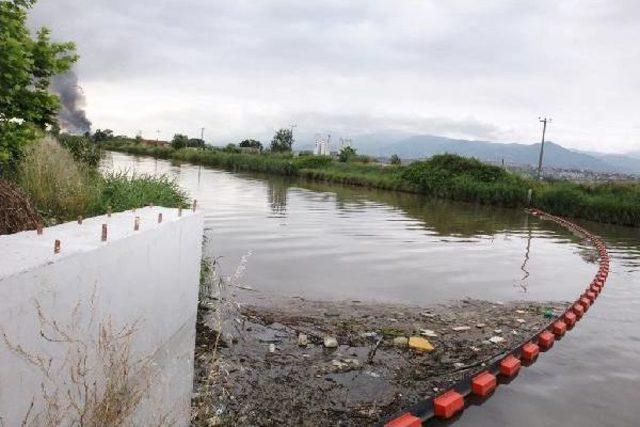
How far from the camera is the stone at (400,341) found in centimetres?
611

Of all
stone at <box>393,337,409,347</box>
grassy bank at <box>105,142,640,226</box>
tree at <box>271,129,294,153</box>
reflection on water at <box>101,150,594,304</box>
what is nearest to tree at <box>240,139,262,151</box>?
tree at <box>271,129,294,153</box>

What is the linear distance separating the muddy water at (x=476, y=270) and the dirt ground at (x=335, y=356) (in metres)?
0.58

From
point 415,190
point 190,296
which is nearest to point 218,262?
point 190,296

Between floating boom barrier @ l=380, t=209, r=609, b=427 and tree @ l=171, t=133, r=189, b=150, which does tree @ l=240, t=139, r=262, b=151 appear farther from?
floating boom barrier @ l=380, t=209, r=609, b=427

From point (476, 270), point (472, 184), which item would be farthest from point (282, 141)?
point (476, 270)

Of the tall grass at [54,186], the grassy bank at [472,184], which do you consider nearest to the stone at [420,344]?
the tall grass at [54,186]

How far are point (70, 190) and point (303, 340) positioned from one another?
10.4 feet

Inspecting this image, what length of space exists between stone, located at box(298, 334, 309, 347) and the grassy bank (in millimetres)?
20886

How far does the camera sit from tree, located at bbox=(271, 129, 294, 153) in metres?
84.5

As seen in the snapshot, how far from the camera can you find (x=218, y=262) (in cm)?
994

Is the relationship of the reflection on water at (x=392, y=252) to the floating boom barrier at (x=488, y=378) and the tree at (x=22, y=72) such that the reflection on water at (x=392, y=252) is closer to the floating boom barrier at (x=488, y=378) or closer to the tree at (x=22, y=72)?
the floating boom barrier at (x=488, y=378)

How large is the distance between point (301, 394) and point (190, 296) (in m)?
1.97

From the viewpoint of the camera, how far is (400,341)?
6.18 meters

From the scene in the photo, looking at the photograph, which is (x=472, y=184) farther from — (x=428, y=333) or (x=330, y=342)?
(x=330, y=342)
